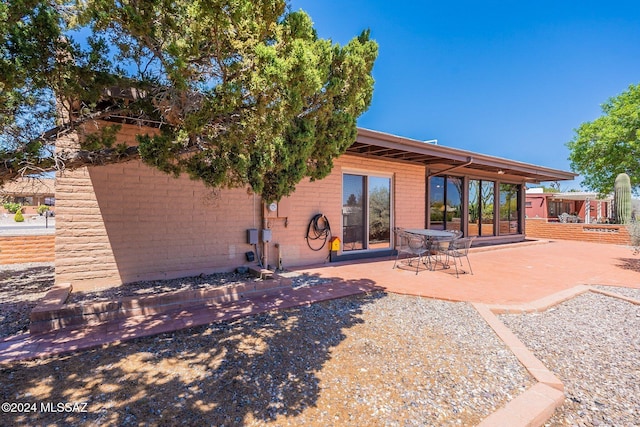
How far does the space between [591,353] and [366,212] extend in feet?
17.7

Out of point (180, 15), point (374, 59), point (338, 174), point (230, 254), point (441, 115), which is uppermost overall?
point (441, 115)

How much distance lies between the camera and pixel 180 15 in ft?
8.24

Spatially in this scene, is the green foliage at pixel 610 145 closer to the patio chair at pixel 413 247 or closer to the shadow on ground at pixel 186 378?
the patio chair at pixel 413 247

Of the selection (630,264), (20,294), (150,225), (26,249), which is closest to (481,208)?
(630,264)

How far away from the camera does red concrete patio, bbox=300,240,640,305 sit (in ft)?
16.0

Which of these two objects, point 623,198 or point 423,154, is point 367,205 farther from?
point 623,198

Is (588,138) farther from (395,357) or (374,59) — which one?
(395,357)

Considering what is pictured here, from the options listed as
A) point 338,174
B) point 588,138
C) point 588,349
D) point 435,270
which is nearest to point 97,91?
point 338,174

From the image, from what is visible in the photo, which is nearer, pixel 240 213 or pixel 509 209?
pixel 240 213

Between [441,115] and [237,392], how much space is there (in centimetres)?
2779

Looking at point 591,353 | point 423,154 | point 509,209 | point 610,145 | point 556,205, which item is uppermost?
point 610,145

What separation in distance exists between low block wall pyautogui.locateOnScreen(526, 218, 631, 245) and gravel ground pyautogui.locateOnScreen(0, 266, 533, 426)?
13345 mm

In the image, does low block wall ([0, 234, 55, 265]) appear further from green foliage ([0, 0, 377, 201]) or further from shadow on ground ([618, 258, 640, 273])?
shadow on ground ([618, 258, 640, 273])

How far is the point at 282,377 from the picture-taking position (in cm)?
246
